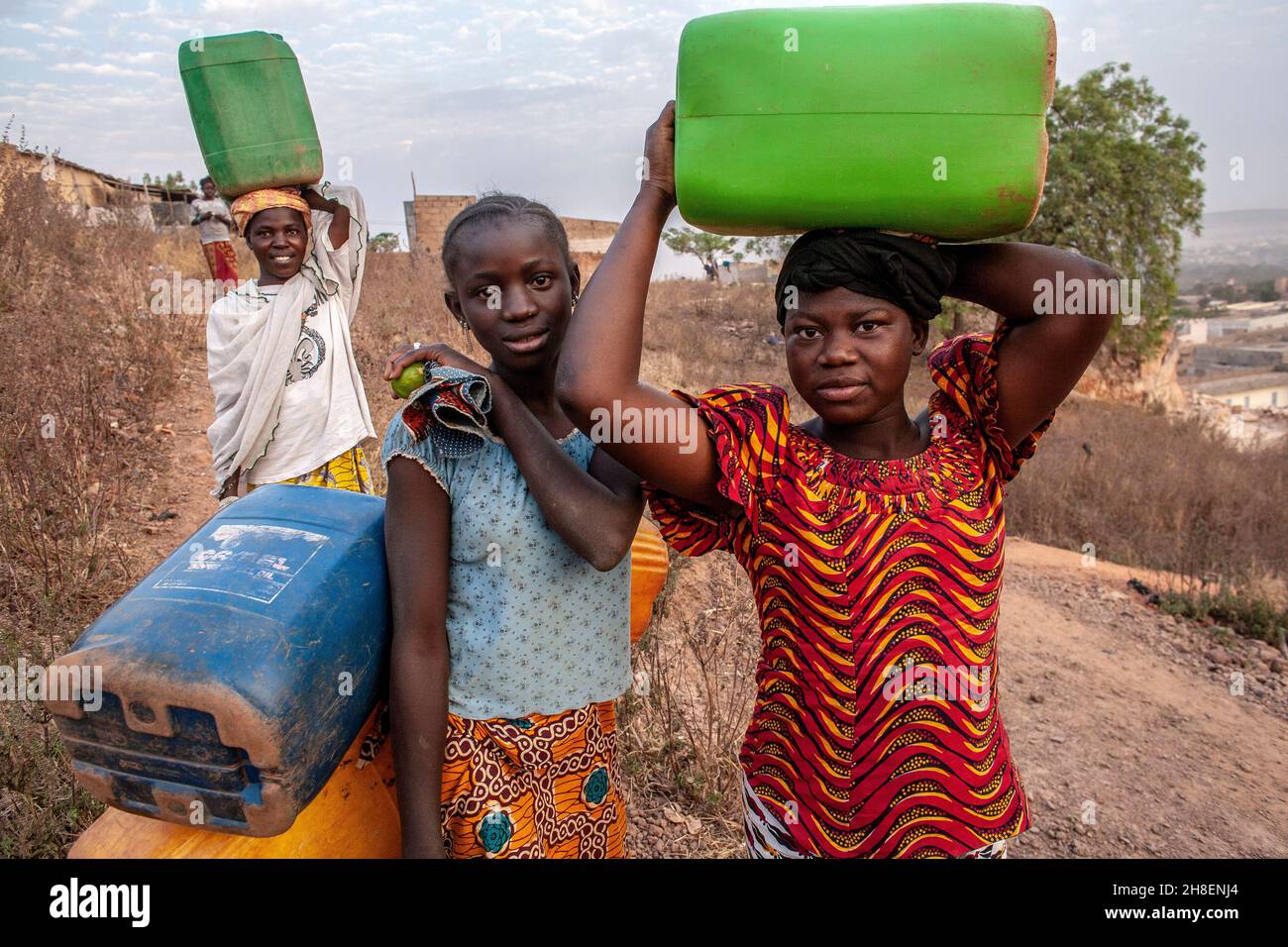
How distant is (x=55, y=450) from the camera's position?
13.4 ft

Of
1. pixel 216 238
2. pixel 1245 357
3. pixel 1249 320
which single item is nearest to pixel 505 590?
pixel 216 238

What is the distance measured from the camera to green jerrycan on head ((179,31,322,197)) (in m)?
2.53

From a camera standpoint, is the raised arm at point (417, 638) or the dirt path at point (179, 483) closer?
the raised arm at point (417, 638)

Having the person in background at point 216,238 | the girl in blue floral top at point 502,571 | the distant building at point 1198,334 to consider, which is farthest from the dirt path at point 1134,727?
the distant building at point 1198,334

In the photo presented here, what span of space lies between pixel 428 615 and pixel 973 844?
87 cm

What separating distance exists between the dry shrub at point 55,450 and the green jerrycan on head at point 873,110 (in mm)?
2397

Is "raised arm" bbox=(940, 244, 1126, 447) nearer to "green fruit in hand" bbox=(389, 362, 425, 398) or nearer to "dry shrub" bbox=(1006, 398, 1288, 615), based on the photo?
"green fruit in hand" bbox=(389, 362, 425, 398)

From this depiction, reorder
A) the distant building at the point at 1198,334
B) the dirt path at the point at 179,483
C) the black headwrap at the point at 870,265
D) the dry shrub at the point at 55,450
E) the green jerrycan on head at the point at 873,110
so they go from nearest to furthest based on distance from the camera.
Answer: the green jerrycan on head at the point at 873,110, the black headwrap at the point at 870,265, the dry shrub at the point at 55,450, the dirt path at the point at 179,483, the distant building at the point at 1198,334

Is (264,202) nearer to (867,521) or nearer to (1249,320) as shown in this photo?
(867,521)

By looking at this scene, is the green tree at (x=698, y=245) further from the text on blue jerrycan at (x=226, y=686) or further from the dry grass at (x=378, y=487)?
the text on blue jerrycan at (x=226, y=686)

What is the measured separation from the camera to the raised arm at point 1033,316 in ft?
3.96

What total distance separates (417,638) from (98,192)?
81.1 ft

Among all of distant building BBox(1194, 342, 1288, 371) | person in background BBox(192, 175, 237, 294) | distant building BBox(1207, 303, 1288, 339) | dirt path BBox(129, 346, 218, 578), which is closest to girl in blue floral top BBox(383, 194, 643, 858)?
dirt path BBox(129, 346, 218, 578)

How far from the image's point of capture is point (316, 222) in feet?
9.75
